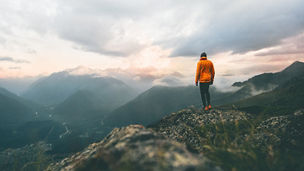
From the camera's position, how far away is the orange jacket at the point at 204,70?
54.1 feet

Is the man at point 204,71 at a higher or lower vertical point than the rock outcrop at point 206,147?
higher

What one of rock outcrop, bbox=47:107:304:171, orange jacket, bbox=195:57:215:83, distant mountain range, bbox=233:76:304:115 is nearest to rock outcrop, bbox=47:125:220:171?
rock outcrop, bbox=47:107:304:171

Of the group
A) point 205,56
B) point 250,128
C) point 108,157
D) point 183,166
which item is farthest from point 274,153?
point 205,56

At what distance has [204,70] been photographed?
1664 cm

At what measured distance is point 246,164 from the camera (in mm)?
7379

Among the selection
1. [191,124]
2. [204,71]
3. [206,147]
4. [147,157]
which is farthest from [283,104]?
[147,157]

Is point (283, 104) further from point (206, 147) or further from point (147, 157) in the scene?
point (147, 157)

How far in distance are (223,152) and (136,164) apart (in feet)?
16.8

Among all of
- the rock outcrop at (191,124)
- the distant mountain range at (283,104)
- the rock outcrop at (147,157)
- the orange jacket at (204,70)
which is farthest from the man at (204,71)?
the rock outcrop at (147,157)

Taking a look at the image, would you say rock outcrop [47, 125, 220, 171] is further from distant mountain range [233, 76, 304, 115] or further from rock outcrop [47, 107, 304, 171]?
distant mountain range [233, 76, 304, 115]

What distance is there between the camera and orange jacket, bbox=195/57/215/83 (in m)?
16.5

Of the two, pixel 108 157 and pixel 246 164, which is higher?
pixel 108 157

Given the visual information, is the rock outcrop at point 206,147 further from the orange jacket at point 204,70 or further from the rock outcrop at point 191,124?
the orange jacket at point 204,70

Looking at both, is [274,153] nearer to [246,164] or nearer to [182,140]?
[246,164]
